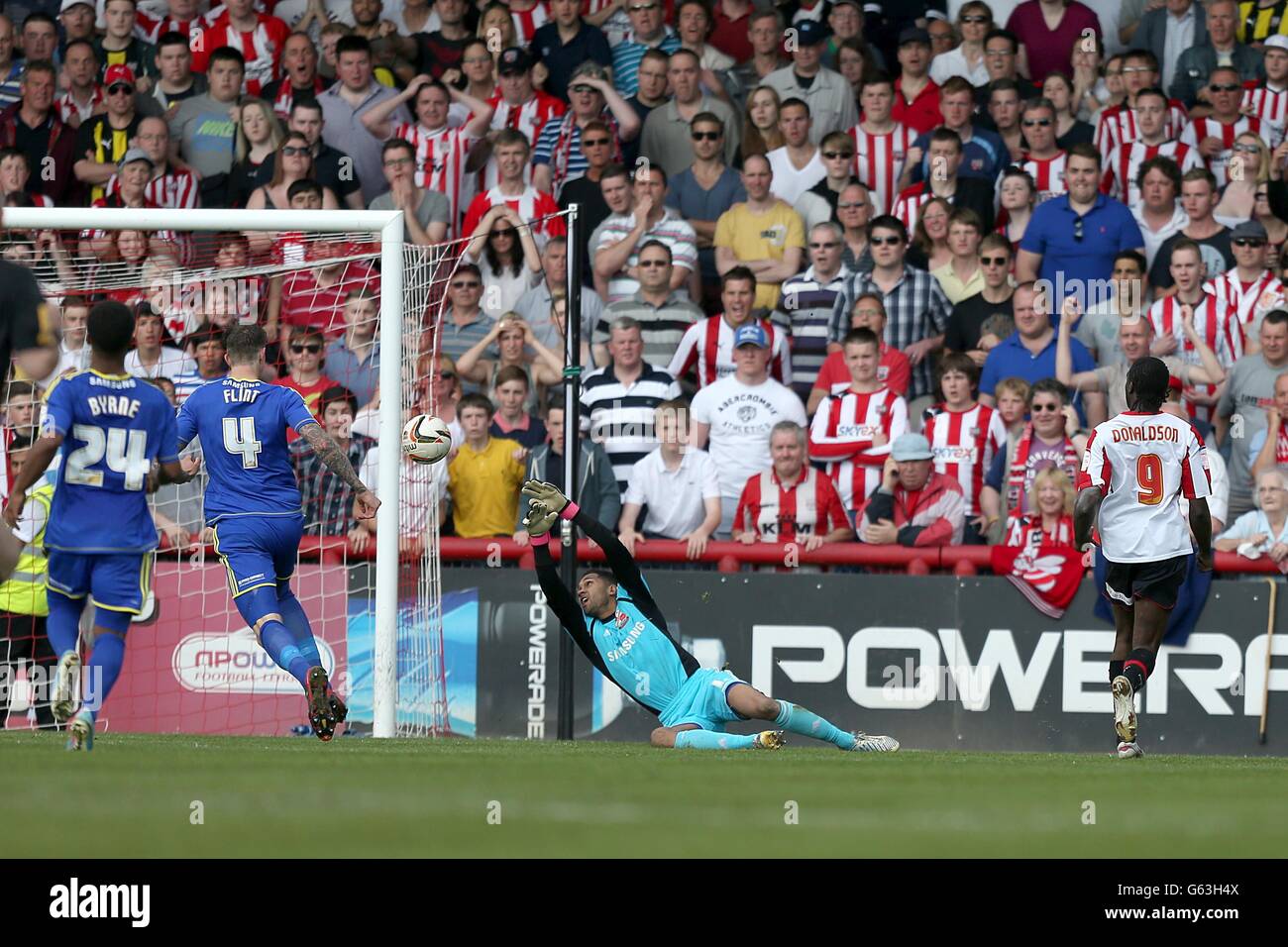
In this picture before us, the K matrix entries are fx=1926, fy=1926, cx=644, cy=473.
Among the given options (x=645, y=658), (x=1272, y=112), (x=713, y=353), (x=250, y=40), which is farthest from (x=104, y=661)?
(x=1272, y=112)

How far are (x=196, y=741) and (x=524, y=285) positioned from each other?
5903 mm

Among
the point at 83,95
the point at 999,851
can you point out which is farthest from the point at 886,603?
the point at 83,95

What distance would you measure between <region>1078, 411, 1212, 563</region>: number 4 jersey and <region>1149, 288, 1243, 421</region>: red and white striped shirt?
390cm

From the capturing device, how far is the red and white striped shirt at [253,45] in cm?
1758

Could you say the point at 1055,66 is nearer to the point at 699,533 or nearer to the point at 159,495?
the point at 699,533

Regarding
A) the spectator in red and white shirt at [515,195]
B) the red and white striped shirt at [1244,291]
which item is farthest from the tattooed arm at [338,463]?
the red and white striped shirt at [1244,291]

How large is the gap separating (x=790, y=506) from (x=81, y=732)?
6.10 m

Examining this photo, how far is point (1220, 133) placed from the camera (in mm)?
15836

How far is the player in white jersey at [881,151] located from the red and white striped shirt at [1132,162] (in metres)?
1.66

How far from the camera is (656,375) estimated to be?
14.4m

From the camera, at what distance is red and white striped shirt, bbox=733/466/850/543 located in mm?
13773


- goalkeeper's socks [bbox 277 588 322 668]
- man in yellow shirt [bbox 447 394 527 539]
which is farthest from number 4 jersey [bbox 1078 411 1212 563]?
man in yellow shirt [bbox 447 394 527 539]

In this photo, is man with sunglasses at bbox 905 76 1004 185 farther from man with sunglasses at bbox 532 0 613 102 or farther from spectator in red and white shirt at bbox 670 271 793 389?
man with sunglasses at bbox 532 0 613 102

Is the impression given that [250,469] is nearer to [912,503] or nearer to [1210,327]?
[912,503]
